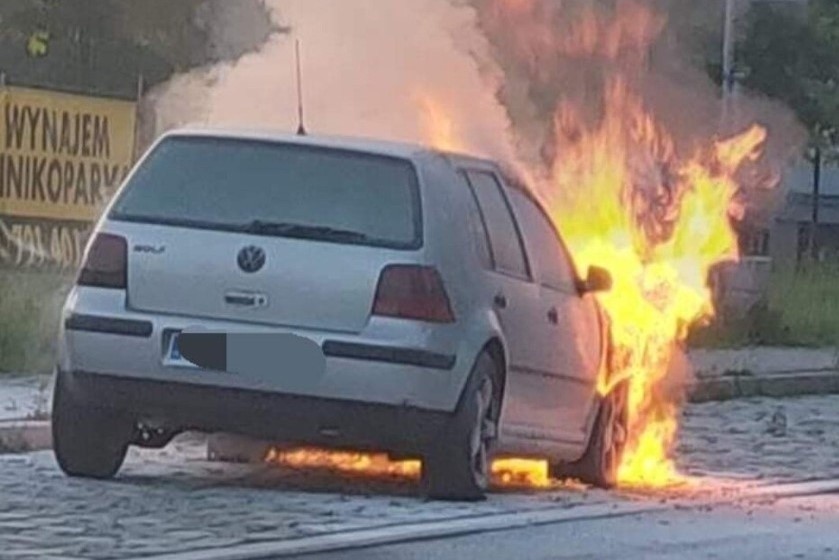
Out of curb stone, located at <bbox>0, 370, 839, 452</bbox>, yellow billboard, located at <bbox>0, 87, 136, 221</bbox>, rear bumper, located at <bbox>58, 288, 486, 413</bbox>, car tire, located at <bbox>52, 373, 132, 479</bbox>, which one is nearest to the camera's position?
rear bumper, located at <bbox>58, 288, 486, 413</bbox>

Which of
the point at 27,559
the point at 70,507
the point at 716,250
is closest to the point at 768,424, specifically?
the point at 716,250

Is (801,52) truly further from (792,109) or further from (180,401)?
(180,401)

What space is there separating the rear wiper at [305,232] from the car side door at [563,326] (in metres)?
1.22

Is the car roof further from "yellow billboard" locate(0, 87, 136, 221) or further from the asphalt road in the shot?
"yellow billboard" locate(0, 87, 136, 221)

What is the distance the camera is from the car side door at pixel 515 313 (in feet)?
41.5

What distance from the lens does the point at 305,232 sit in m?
12.1

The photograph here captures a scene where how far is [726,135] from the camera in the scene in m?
22.4

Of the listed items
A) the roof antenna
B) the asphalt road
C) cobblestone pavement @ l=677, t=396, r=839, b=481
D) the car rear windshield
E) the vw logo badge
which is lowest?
the asphalt road

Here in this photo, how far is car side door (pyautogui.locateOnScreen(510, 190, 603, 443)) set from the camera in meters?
13.2

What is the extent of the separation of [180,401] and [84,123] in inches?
404

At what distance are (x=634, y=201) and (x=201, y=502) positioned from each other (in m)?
5.59

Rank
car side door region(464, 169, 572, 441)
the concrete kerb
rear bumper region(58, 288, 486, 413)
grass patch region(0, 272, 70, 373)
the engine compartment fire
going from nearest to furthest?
the concrete kerb < rear bumper region(58, 288, 486, 413) < car side door region(464, 169, 572, 441) < the engine compartment fire < grass patch region(0, 272, 70, 373)

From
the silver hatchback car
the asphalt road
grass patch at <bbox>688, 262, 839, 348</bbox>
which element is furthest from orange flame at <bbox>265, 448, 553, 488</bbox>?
grass patch at <bbox>688, 262, 839, 348</bbox>

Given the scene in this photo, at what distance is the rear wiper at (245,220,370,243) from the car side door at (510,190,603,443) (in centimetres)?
122
